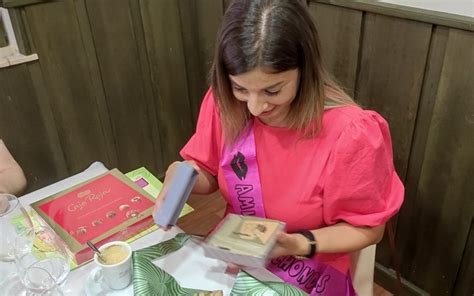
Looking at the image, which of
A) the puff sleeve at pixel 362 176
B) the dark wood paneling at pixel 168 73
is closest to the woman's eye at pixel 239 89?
the puff sleeve at pixel 362 176

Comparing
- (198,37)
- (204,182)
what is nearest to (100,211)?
(204,182)

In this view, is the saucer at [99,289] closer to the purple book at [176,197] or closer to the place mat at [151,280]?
the place mat at [151,280]

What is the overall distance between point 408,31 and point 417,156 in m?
0.44

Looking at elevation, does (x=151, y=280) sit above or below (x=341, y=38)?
below

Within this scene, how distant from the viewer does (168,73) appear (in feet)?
7.84

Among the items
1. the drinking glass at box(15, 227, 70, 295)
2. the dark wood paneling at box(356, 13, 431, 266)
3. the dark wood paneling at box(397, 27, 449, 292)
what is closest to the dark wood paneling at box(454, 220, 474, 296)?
the dark wood paneling at box(397, 27, 449, 292)

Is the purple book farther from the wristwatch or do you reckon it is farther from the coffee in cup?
the wristwatch

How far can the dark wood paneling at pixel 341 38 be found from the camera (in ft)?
5.28

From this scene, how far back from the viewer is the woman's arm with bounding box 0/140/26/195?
1.30 metres

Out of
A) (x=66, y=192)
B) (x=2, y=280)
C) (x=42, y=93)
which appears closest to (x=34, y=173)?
(x=42, y=93)

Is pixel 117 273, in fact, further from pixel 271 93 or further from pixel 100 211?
pixel 271 93

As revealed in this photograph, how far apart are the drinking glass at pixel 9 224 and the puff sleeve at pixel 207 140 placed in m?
0.45

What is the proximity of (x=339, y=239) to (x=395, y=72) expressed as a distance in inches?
29.0

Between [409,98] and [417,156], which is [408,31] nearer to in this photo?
[409,98]
